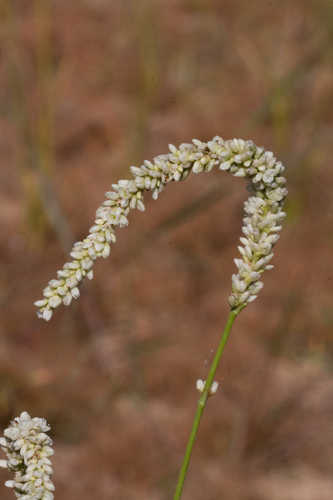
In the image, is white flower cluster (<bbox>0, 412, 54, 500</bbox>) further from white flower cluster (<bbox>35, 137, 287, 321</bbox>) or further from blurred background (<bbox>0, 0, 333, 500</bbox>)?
blurred background (<bbox>0, 0, 333, 500</bbox>)

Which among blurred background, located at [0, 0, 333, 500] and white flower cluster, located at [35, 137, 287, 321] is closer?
white flower cluster, located at [35, 137, 287, 321]

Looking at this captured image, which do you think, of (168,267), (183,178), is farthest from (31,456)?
(168,267)

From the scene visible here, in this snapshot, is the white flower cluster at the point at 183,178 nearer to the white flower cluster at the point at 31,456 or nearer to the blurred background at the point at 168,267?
the white flower cluster at the point at 31,456

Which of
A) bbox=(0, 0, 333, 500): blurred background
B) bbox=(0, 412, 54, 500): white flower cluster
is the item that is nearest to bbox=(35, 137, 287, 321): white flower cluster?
bbox=(0, 412, 54, 500): white flower cluster

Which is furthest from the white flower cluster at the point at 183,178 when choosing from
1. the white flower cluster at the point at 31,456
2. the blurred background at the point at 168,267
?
the blurred background at the point at 168,267

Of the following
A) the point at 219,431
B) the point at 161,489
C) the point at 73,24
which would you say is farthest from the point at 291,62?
the point at 161,489

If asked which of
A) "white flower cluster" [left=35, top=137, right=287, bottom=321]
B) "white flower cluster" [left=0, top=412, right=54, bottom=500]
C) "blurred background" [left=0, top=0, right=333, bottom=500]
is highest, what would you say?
"blurred background" [left=0, top=0, right=333, bottom=500]

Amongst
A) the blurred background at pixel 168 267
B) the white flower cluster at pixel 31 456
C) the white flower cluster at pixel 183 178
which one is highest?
the blurred background at pixel 168 267
